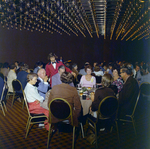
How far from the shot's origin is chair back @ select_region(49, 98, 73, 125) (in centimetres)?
260

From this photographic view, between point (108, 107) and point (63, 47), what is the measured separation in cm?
1267

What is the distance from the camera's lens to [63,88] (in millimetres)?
2740

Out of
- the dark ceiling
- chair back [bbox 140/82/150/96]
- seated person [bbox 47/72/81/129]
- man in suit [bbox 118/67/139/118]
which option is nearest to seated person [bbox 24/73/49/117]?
seated person [bbox 47/72/81/129]

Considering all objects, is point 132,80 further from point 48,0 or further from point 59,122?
point 48,0

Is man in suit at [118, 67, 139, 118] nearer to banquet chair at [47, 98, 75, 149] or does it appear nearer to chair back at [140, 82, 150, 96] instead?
chair back at [140, 82, 150, 96]

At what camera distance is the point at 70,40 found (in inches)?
609

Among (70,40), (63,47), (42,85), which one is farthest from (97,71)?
(70,40)

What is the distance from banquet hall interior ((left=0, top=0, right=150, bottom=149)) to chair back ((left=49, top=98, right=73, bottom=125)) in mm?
702

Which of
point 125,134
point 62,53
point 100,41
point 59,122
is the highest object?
point 100,41

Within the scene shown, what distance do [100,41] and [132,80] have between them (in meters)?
15.1

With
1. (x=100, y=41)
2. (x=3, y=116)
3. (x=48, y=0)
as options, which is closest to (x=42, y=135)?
(x=3, y=116)

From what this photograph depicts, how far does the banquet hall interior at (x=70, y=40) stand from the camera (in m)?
3.30

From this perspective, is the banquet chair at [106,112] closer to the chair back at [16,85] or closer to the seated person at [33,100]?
Answer: the seated person at [33,100]

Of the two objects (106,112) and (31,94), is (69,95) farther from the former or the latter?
(31,94)
